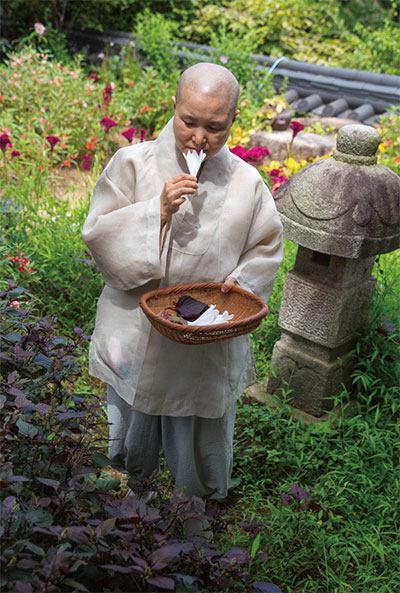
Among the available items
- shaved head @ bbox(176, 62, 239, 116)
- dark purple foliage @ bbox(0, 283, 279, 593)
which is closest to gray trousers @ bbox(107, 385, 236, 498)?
A: dark purple foliage @ bbox(0, 283, 279, 593)

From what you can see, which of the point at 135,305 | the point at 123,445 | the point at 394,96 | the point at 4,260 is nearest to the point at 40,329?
the point at 135,305

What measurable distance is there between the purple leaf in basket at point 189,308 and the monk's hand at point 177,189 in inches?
11.4

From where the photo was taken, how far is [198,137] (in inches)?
76.0

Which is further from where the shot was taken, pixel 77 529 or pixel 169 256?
pixel 169 256

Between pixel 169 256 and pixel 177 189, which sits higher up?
pixel 177 189

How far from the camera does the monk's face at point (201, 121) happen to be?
189 centimetres

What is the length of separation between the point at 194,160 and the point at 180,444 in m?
1.01

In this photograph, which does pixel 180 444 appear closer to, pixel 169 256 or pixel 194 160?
pixel 169 256

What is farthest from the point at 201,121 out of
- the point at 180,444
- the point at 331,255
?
the point at 331,255

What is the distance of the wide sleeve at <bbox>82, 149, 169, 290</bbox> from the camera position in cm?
201

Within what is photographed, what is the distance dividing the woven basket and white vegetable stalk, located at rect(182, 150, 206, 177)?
38cm

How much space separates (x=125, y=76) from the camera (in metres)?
7.80

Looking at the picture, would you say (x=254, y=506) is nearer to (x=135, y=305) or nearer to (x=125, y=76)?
(x=135, y=305)

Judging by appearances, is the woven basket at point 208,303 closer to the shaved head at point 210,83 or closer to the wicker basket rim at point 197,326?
the wicker basket rim at point 197,326
